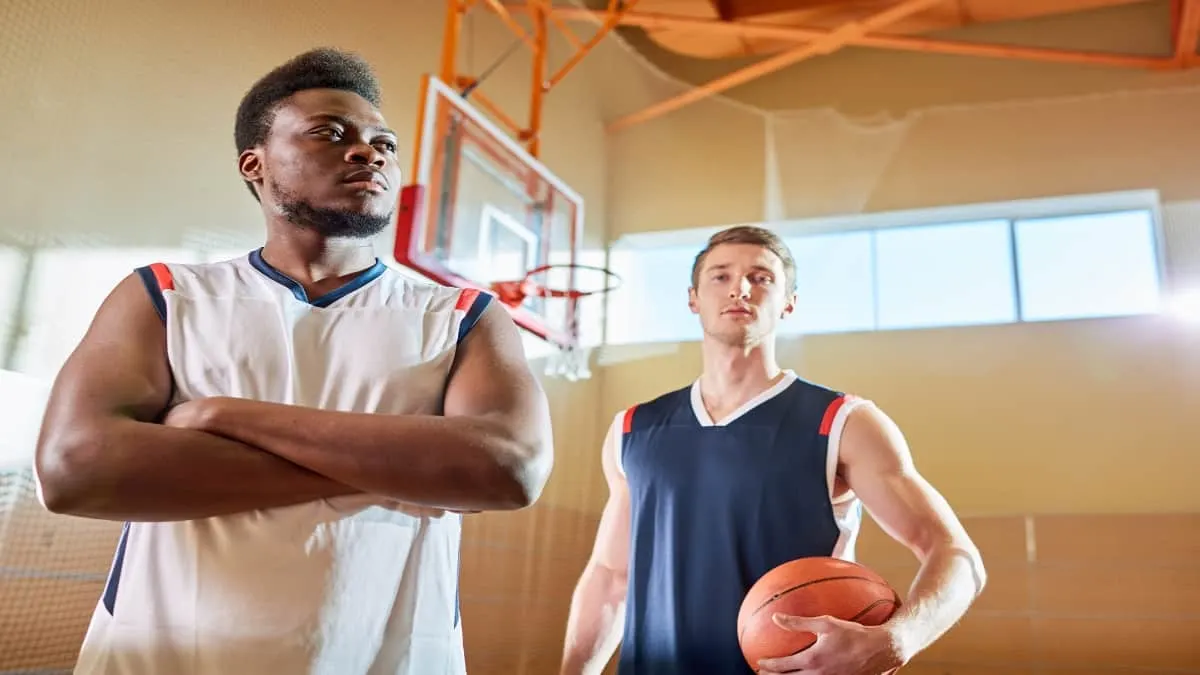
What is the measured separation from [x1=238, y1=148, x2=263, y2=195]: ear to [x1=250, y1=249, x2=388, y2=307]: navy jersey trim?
0.16m

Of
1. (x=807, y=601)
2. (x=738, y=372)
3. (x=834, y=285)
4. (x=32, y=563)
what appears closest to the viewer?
(x=807, y=601)

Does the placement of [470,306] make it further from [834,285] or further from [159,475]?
[834,285]

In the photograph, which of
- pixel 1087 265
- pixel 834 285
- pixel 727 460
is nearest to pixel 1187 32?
pixel 1087 265

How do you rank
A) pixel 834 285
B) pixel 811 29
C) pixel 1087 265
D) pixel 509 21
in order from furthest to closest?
pixel 811 29, pixel 834 285, pixel 1087 265, pixel 509 21

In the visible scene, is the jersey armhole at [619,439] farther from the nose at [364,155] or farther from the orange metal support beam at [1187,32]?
the orange metal support beam at [1187,32]

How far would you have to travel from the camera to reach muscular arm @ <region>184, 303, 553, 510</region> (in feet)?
3.81

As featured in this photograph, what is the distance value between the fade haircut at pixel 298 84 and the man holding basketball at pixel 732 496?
1.42 metres

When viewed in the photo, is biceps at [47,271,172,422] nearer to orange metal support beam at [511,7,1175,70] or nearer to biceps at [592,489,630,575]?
biceps at [592,489,630,575]

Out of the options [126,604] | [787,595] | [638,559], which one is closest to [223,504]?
[126,604]

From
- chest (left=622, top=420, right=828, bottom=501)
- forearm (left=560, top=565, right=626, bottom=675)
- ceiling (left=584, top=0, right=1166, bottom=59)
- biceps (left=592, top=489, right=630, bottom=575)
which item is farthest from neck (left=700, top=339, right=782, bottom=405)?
ceiling (left=584, top=0, right=1166, bottom=59)

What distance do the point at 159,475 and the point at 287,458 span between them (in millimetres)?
149

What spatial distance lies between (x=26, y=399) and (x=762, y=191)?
19.0 ft

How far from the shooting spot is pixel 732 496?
251 centimetres

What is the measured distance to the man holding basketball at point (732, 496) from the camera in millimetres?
2350
